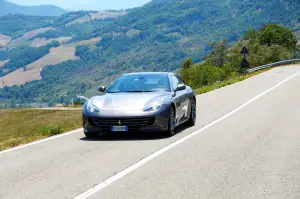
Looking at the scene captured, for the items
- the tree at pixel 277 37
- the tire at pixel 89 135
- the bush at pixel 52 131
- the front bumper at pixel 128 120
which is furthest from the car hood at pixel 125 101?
the tree at pixel 277 37

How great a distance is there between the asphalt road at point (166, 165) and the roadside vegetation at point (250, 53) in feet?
206

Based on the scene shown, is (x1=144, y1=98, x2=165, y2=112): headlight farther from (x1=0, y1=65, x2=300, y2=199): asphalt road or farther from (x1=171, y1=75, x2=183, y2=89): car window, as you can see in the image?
(x1=171, y1=75, x2=183, y2=89): car window

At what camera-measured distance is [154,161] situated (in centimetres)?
897

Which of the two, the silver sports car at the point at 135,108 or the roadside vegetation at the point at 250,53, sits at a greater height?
the silver sports car at the point at 135,108

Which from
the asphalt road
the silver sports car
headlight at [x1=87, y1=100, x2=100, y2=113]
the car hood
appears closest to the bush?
the asphalt road

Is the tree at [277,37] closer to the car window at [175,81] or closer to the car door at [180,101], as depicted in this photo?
the car window at [175,81]

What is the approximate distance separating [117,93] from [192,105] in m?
2.54

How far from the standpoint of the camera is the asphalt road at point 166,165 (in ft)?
22.2

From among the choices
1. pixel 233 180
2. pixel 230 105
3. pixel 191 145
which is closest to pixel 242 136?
pixel 191 145

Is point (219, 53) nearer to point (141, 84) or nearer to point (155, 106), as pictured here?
point (141, 84)

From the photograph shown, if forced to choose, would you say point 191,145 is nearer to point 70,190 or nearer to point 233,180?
point 233,180

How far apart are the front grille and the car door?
126cm

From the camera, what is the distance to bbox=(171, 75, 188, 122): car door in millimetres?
12951

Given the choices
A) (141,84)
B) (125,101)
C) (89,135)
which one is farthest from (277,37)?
(125,101)
